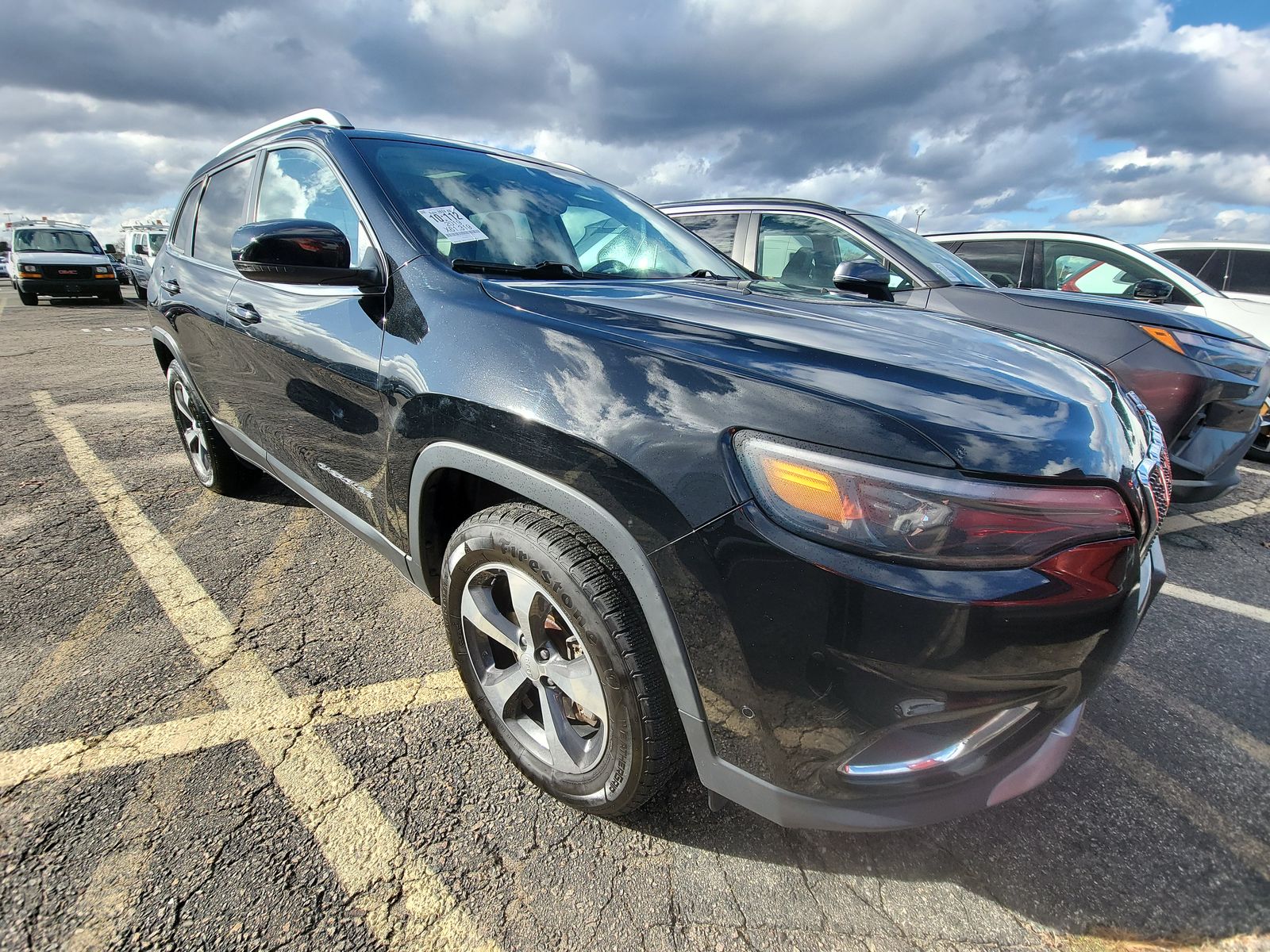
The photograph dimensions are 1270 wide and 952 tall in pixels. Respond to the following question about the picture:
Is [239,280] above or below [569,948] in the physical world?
above

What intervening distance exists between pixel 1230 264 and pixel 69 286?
2167cm

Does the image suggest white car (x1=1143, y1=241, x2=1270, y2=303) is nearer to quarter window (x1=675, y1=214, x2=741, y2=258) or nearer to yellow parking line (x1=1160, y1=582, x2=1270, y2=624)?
quarter window (x1=675, y1=214, x2=741, y2=258)

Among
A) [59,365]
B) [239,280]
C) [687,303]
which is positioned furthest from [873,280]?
[59,365]

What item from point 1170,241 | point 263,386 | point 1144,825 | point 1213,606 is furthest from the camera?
point 1170,241

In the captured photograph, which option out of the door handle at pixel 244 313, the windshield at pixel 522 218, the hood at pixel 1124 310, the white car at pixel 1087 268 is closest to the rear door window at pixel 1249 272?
the white car at pixel 1087 268

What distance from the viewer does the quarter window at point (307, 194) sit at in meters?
2.12

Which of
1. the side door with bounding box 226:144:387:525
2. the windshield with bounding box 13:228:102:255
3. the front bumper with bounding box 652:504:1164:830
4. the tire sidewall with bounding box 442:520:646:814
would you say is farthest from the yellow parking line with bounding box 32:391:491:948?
the windshield with bounding box 13:228:102:255

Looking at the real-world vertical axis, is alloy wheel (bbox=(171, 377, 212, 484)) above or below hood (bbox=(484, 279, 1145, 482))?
below

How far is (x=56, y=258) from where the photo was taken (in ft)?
51.8

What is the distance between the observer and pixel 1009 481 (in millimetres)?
1165

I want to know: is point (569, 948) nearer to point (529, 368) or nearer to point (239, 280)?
point (529, 368)

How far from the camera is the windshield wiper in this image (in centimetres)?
192

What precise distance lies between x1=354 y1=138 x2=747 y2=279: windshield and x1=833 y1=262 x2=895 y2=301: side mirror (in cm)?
52

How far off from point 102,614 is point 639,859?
228cm
